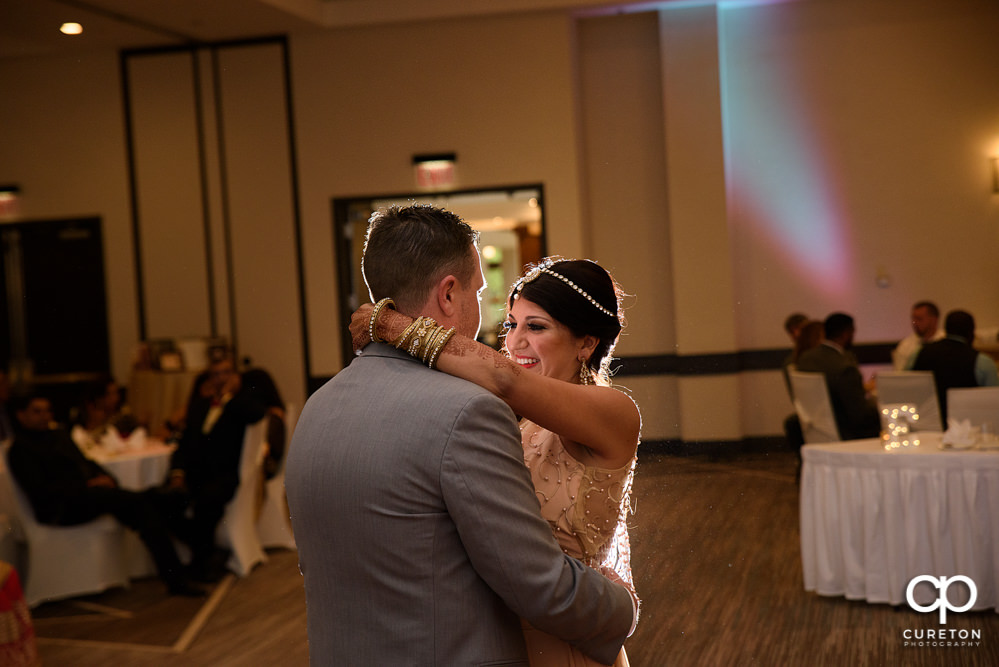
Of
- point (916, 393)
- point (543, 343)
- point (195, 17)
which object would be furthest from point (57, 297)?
point (543, 343)

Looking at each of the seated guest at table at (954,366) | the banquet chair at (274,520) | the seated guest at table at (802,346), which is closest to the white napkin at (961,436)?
the seated guest at table at (954,366)

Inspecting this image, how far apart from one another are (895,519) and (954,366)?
1.35 meters

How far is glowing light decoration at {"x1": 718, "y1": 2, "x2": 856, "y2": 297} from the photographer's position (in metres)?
6.98

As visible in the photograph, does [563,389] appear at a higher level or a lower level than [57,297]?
lower

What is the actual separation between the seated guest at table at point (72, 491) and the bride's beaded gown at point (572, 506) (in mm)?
3576

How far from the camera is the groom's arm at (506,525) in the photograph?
1.03 meters

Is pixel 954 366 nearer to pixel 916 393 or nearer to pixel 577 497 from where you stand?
pixel 916 393

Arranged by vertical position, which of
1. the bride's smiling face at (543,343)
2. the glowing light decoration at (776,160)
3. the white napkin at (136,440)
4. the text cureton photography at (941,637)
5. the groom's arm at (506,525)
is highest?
the glowing light decoration at (776,160)

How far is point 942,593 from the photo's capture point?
3488 millimetres

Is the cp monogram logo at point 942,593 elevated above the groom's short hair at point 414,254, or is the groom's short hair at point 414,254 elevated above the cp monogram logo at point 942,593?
the groom's short hair at point 414,254

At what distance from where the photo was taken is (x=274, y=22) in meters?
6.46

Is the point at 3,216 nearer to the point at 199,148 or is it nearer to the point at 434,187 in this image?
the point at 199,148

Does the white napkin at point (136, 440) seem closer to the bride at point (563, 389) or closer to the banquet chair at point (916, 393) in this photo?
the banquet chair at point (916, 393)

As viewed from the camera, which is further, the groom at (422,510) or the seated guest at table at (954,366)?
the seated guest at table at (954,366)
